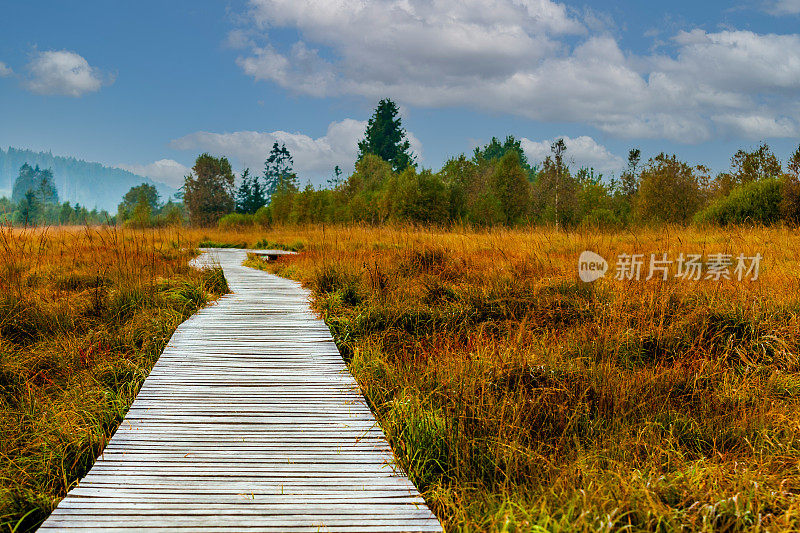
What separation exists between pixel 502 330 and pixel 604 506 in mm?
3042

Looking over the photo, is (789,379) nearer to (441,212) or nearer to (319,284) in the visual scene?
(319,284)

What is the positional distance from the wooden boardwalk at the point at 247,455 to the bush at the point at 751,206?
1674 centimetres

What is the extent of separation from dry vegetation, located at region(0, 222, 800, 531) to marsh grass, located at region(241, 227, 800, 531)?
0.02 meters

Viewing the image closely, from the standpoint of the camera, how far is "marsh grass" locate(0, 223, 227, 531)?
10.1ft

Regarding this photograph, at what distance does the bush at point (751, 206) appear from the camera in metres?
16.9

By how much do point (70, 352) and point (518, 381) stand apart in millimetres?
3945

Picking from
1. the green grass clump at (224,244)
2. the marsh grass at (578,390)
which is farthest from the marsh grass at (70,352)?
the green grass clump at (224,244)

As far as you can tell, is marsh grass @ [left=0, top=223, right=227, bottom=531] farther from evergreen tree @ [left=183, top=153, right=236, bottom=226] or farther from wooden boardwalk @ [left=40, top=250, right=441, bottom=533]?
evergreen tree @ [left=183, top=153, right=236, bottom=226]

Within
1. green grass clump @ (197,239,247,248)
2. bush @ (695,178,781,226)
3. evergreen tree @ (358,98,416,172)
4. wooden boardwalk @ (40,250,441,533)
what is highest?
evergreen tree @ (358,98,416,172)

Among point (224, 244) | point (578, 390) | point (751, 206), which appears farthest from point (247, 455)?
point (751, 206)

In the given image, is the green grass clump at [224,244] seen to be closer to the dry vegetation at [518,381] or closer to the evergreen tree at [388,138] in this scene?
A: the dry vegetation at [518,381]

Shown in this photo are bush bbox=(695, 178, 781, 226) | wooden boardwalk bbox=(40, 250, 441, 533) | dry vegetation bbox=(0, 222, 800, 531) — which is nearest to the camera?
wooden boardwalk bbox=(40, 250, 441, 533)

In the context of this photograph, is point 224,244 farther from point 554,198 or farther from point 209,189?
point 209,189

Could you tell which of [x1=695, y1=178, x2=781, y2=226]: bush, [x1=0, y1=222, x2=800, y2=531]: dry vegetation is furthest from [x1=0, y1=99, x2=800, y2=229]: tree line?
[x1=0, y1=222, x2=800, y2=531]: dry vegetation
